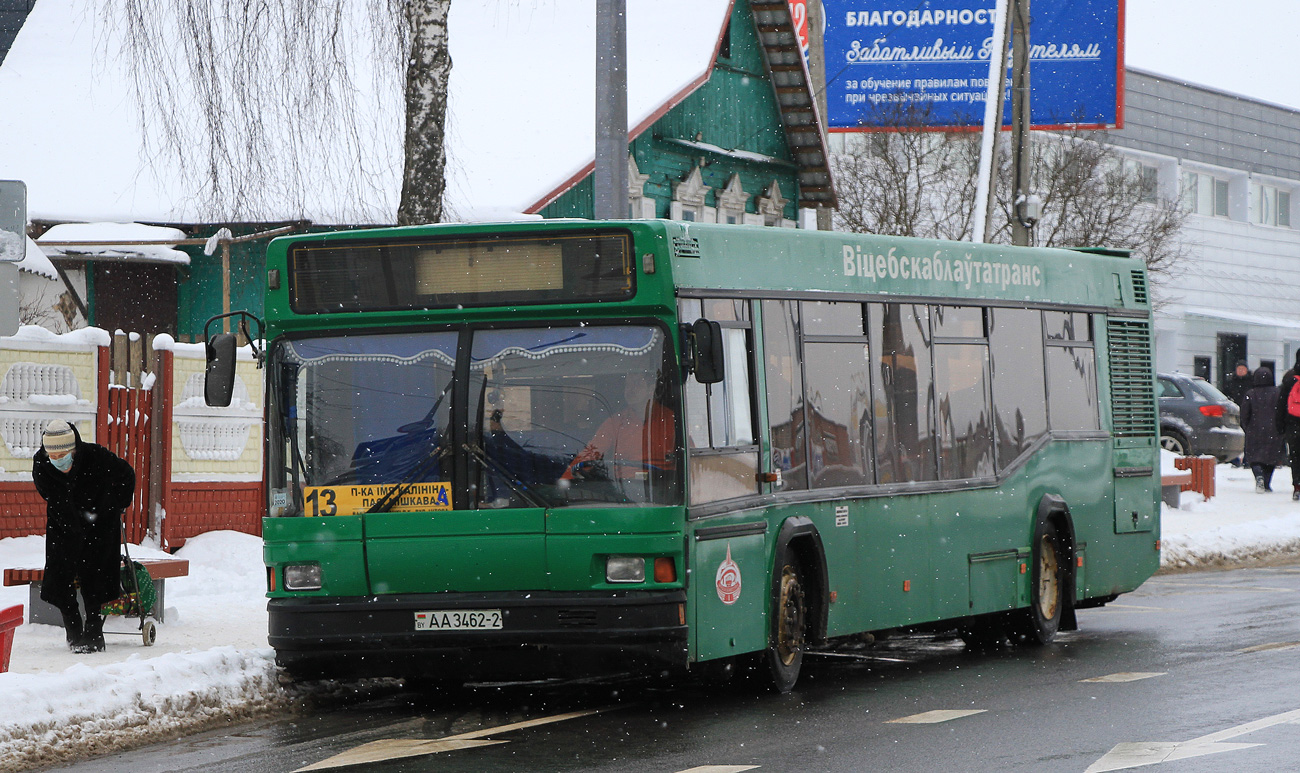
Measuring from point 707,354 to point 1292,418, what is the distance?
19535 millimetres

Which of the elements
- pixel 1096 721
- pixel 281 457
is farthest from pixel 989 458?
pixel 281 457

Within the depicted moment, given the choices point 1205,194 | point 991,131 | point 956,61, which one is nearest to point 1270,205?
point 1205,194

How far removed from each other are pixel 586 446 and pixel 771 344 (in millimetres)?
1520

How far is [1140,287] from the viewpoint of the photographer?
1603 centimetres

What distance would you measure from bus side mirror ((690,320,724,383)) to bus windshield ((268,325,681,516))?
0.20 m

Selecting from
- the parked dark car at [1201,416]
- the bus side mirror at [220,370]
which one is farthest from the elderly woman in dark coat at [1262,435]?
the bus side mirror at [220,370]

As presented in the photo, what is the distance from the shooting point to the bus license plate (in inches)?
394

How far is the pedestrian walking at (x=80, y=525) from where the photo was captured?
12422 mm

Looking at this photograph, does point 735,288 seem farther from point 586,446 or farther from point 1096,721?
point 1096,721

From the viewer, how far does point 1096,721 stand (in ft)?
31.7

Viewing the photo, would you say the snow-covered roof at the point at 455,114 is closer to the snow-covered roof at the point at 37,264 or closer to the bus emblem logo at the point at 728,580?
the snow-covered roof at the point at 37,264

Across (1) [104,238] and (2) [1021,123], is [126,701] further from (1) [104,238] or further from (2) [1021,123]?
(1) [104,238]

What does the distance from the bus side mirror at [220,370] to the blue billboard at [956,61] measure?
24.6 meters

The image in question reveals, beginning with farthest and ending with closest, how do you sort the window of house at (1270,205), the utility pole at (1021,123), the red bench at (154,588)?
the window of house at (1270,205), the utility pole at (1021,123), the red bench at (154,588)
